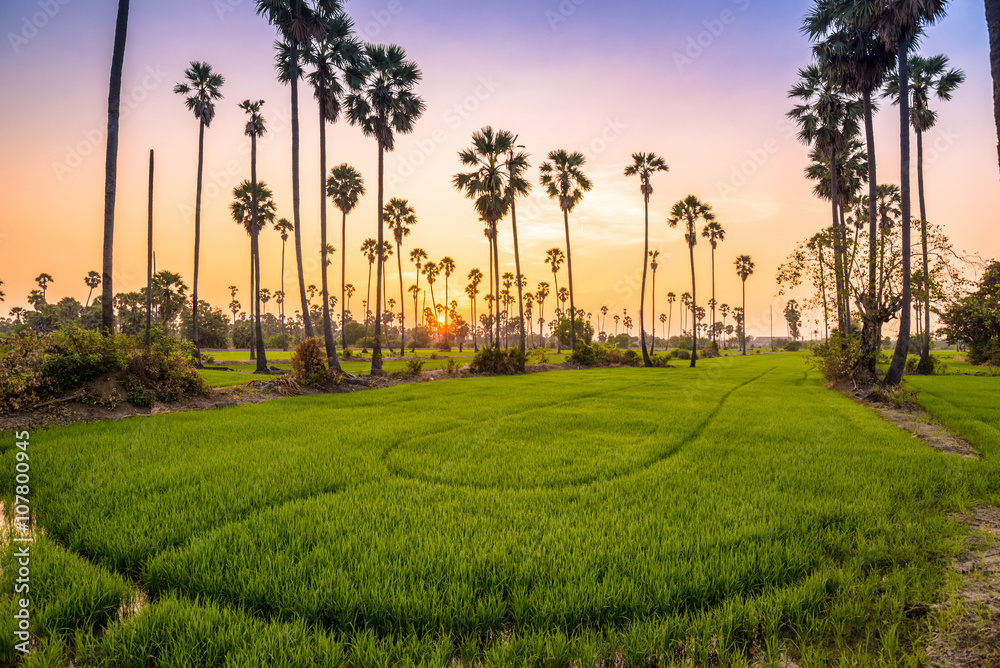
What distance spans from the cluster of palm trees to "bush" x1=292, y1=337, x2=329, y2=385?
25.7 meters

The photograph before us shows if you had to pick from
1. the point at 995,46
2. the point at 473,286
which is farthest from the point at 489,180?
the point at 473,286

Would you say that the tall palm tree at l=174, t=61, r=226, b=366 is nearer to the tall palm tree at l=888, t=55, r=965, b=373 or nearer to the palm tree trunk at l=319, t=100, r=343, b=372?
the palm tree trunk at l=319, t=100, r=343, b=372

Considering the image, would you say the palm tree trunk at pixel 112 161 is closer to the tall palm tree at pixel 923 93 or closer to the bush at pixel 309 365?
the bush at pixel 309 365

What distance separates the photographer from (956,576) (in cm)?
396

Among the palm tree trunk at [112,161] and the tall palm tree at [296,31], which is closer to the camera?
the palm tree trunk at [112,161]

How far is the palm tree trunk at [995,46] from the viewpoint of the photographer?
5.38 metres

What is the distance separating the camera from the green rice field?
121 inches

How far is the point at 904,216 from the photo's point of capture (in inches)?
707

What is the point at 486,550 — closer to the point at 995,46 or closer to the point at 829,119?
the point at 995,46

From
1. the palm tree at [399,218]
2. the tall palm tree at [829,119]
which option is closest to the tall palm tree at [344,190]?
the palm tree at [399,218]

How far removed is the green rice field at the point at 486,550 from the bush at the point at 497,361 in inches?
845

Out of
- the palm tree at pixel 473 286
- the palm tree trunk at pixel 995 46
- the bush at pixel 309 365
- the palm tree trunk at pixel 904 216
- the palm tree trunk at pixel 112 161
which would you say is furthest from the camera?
the palm tree at pixel 473 286

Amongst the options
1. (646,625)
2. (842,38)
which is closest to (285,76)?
(842,38)

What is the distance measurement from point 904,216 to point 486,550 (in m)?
23.4
